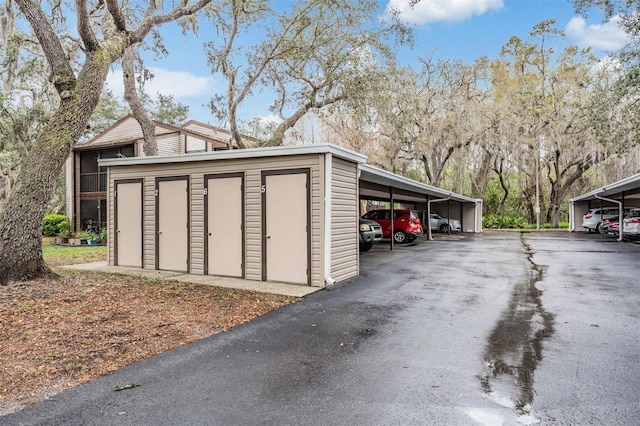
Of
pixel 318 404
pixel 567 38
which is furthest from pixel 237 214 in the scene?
pixel 567 38

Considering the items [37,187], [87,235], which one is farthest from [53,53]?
[87,235]

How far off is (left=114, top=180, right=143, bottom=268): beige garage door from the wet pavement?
17.5ft

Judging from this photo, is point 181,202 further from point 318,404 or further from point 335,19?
point 335,19

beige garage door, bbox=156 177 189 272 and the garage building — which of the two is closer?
the garage building

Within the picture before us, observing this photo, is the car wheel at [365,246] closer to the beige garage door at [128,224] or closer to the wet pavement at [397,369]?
the wet pavement at [397,369]

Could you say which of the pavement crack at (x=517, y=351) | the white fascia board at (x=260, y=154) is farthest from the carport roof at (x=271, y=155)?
the pavement crack at (x=517, y=351)

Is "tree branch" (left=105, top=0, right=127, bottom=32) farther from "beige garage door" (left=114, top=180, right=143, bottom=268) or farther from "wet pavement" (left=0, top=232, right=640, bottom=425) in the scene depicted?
"wet pavement" (left=0, top=232, right=640, bottom=425)

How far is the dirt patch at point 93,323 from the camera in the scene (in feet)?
11.5

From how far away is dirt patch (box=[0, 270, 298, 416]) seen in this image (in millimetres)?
3496

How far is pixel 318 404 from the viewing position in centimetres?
301

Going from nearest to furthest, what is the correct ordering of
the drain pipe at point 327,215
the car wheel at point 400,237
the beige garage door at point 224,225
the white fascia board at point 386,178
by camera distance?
1. the drain pipe at point 327,215
2. the beige garage door at point 224,225
3. the white fascia board at point 386,178
4. the car wheel at point 400,237

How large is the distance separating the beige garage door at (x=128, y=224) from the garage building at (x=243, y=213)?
0.02m

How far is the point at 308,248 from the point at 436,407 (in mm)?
4794

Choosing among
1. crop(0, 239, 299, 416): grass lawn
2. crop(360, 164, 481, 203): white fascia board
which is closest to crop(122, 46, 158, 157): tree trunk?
crop(0, 239, 299, 416): grass lawn
